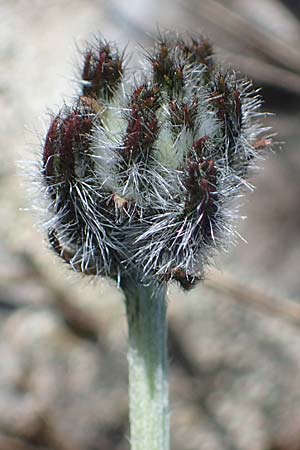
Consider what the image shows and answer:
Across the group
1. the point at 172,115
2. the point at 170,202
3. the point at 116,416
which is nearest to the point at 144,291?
the point at 170,202

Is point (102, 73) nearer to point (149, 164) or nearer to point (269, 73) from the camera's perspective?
point (149, 164)

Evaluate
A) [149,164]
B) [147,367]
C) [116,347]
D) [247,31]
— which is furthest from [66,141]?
[247,31]

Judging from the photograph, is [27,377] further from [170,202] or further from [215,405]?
[170,202]

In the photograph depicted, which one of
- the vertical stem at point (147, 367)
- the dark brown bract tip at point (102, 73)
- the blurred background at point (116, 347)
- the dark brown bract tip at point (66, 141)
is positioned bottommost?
the vertical stem at point (147, 367)

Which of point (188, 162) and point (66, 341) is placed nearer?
point (188, 162)

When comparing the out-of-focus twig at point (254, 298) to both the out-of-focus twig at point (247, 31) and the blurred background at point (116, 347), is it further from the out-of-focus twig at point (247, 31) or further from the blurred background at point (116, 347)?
the out-of-focus twig at point (247, 31)

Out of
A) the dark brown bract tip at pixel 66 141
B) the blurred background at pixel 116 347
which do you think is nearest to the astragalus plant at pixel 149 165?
the dark brown bract tip at pixel 66 141
